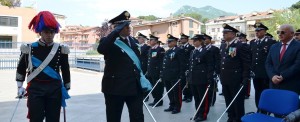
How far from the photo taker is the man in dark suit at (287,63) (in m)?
5.00

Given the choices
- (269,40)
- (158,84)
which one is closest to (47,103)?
(158,84)

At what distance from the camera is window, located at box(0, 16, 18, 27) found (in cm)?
4811

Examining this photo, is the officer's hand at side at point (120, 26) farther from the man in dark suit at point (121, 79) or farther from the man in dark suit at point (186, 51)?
the man in dark suit at point (186, 51)

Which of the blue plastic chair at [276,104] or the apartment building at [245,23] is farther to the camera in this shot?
the apartment building at [245,23]

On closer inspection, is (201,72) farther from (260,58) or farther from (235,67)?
(260,58)

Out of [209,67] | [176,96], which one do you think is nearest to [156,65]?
[176,96]

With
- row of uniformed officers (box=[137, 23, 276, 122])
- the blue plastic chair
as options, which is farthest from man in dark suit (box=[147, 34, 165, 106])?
the blue plastic chair

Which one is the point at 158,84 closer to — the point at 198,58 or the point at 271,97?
the point at 198,58

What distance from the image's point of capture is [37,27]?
3957 millimetres

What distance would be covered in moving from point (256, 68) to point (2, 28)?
4737 cm

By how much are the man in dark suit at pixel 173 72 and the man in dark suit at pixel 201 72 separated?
670 millimetres

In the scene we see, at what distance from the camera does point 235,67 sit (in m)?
5.76

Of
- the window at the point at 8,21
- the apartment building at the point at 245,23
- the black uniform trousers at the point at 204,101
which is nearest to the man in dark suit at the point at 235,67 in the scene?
the black uniform trousers at the point at 204,101

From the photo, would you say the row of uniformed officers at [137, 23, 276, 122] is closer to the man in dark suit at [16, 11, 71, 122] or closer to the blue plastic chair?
the blue plastic chair
